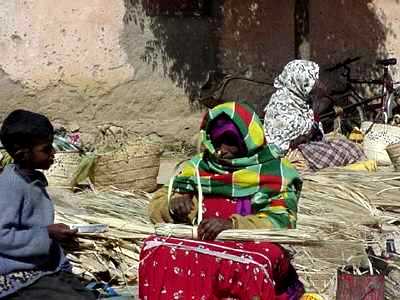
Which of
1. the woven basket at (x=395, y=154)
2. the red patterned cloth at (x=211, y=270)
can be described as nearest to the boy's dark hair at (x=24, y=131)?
the red patterned cloth at (x=211, y=270)

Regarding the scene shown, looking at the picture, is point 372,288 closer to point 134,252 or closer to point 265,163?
point 265,163

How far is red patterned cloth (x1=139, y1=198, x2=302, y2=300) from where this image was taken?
3553 millimetres

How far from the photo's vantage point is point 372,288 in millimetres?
4008

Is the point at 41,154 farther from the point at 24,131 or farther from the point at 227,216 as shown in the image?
the point at 227,216

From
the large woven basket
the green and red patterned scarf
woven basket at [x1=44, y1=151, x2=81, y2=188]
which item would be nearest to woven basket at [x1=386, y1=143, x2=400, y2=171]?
the large woven basket

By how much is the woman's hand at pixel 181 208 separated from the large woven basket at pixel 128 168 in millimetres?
2346

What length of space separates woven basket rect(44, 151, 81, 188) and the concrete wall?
85.6 inches

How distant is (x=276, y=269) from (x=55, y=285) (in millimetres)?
867

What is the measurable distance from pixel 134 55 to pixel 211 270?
18.7 ft

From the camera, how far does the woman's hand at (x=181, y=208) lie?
394cm

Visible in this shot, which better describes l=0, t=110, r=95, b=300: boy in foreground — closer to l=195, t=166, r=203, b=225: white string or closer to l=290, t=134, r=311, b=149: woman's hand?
l=195, t=166, r=203, b=225: white string

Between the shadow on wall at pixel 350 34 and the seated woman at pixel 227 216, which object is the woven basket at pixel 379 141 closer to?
the shadow on wall at pixel 350 34

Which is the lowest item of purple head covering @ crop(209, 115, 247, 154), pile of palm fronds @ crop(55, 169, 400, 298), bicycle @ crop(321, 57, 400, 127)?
bicycle @ crop(321, 57, 400, 127)

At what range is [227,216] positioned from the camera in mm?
3924
